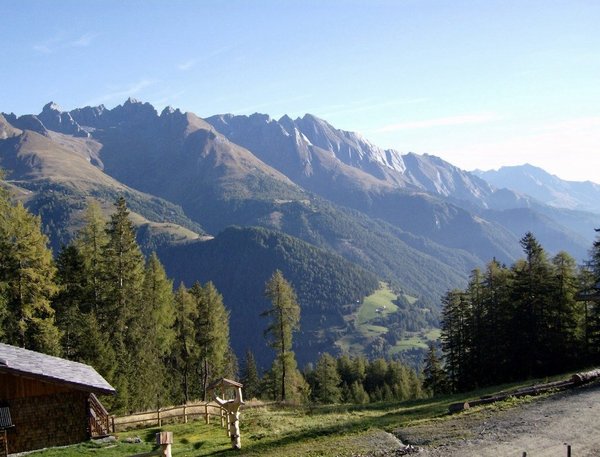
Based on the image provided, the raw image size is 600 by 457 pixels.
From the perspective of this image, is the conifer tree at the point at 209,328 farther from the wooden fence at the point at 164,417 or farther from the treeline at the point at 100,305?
the wooden fence at the point at 164,417

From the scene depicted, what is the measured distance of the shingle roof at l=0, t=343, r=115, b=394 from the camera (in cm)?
2603

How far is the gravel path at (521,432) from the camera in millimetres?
19766

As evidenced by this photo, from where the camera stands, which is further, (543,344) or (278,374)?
(278,374)

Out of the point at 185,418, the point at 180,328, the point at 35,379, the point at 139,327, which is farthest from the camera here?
the point at 180,328

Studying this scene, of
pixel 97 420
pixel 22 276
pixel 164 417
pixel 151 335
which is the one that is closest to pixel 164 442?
pixel 97 420

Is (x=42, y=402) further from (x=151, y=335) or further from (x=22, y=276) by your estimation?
(x=151, y=335)

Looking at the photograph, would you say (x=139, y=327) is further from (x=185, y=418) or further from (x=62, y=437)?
(x=62, y=437)

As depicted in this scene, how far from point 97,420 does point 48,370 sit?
5.28m

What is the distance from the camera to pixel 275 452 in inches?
898

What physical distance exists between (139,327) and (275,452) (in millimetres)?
27344

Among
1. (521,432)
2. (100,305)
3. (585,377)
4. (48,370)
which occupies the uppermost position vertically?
(100,305)

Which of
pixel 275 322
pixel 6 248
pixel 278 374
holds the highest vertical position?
pixel 6 248

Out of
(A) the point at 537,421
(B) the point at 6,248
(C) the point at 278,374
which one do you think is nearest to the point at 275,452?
(A) the point at 537,421

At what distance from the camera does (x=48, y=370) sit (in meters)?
27.5
